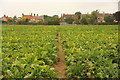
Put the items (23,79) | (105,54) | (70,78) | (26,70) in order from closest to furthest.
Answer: (23,79) < (26,70) < (70,78) < (105,54)

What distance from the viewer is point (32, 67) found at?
421cm

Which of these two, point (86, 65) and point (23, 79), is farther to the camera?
point (86, 65)

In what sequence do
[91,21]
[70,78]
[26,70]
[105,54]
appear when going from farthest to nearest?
[91,21] → [105,54] → [70,78] → [26,70]

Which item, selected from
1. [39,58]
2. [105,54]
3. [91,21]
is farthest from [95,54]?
[91,21]

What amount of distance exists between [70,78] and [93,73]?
71 cm

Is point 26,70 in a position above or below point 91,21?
below

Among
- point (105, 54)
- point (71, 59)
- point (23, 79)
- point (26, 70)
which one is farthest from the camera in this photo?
point (105, 54)

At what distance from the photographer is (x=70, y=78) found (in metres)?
4.34

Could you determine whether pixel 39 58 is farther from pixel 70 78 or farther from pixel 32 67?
pixel 70 78

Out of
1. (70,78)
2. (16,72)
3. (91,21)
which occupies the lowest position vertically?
(70,78)

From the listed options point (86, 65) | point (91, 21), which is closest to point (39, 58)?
point (86, 65)

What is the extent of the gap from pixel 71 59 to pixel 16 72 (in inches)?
78.0

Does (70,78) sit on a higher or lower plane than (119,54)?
lower

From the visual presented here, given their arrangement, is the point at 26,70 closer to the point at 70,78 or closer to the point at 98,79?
the point at 70,78
